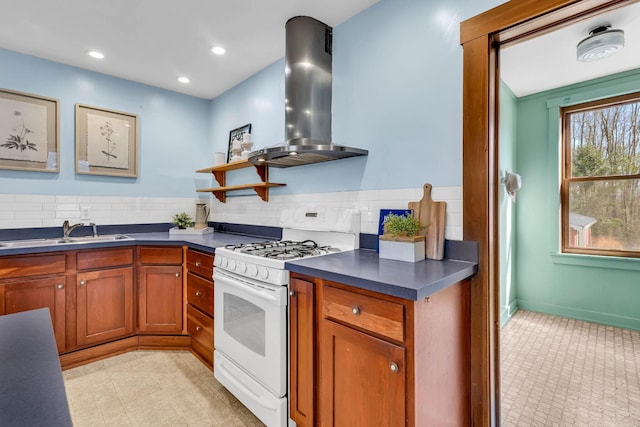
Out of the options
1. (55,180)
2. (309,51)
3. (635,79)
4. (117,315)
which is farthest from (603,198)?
(55,180)

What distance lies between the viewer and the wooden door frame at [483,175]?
1.52 meters

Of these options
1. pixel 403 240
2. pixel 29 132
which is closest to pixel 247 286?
pixel 403 240

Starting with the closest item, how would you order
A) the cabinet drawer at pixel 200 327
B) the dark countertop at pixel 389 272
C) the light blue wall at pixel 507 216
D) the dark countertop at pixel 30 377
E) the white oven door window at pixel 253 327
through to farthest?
the dark countertop at pixel 30 377 → the dark countertop at pixel 389 272 → the white oven door window at pixel 253 327 → the cabinet drawer at pixel 200 327 → the light blue wall at pixel 507 216

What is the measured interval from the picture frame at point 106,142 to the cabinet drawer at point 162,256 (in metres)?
1.00

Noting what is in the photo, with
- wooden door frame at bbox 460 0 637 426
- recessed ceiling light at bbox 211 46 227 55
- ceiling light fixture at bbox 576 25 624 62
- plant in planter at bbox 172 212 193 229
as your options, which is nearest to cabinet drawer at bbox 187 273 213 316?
plant in planter at bbox 172 212 193 229

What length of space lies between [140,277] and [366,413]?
2.22 meters

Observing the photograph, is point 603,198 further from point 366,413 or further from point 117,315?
point 117,315

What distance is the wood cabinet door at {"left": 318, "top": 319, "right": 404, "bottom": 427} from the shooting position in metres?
1.18

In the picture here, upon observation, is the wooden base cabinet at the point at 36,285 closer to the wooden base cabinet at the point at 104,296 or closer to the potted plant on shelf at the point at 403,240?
the wooden base cabinet at the point at 104,296

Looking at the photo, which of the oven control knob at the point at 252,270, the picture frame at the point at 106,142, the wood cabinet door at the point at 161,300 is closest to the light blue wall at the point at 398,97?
the oven control knob at the point at 252,270

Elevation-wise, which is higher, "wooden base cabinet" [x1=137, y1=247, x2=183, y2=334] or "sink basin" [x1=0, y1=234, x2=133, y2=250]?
"sink basin" [x1=0, y1=234, x2=133, y2=250]

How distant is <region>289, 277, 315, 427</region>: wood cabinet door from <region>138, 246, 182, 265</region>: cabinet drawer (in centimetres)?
149

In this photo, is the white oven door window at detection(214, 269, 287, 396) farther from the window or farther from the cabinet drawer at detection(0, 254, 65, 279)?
the window

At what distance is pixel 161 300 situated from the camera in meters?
2.66
